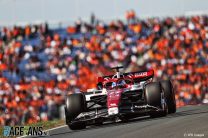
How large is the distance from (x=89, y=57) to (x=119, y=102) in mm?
13394

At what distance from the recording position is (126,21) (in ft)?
84.4

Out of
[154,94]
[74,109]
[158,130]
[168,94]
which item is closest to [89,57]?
[168,94]

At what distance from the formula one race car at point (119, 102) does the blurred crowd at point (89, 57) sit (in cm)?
920

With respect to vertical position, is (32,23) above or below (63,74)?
above

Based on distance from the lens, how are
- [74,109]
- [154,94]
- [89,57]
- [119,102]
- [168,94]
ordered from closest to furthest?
Answer: [119,102] < [154,94] < [74,109] < [168,94] < [89,57]

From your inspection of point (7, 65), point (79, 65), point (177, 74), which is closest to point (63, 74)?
point (79, 65)

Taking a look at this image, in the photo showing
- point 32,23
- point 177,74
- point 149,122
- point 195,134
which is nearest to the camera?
point 195,134

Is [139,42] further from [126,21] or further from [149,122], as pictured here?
[149,122]

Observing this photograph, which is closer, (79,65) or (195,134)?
(195,134)

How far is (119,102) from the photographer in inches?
454

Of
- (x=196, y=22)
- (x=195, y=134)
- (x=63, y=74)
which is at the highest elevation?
(x=196, y=22)

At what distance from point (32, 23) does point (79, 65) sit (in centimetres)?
399

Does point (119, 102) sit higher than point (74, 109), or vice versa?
point (119, 102)

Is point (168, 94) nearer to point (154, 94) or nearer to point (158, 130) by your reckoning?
point (154, 94)
